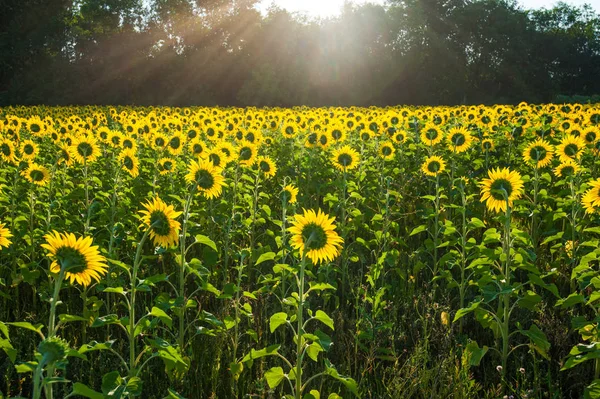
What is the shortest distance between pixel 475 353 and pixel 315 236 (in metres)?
1.27

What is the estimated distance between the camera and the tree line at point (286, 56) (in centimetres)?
3697

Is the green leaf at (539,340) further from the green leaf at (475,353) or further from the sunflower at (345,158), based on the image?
the sunflower at (345,158)

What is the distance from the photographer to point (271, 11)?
42.4 m

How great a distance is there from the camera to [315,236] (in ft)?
7.97

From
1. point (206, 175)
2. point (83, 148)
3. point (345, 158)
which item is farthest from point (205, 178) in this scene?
point (83, 148)

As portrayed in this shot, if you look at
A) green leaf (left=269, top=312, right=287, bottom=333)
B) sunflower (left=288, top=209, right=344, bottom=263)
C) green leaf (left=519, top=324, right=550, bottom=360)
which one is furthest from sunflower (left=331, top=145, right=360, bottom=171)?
green leaf (left=269, top=312, right=287, bottom=333)

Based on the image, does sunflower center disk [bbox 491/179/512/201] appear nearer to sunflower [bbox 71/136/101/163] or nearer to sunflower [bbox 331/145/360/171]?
sunflower [bbox 331/145/360/171]

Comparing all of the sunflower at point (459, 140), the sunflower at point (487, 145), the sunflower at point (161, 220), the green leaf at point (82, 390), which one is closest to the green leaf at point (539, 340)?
the sunflower at point (161, 220)

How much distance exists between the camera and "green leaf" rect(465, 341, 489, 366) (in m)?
2.98

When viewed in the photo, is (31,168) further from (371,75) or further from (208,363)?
(371,75)

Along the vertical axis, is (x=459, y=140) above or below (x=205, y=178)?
above

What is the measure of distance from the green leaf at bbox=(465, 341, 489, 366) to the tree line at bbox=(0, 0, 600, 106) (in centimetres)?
3140

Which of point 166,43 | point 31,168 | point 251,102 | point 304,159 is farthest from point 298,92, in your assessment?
point 31,168

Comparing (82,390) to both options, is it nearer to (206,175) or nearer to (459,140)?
(206,175)
